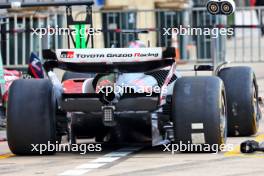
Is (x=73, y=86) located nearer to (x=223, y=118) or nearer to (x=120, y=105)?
(x=120, y=105)

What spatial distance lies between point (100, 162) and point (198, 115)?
1.11 metres

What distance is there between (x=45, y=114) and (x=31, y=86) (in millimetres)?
352

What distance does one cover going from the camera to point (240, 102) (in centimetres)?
1430

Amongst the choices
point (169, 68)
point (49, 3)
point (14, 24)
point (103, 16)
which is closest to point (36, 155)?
point (169, 68)

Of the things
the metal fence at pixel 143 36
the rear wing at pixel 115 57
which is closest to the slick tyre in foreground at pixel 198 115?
the rear wing at pixel 115 57

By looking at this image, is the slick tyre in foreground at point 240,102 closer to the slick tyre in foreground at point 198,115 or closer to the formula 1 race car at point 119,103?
the formula 1 race car at point 119,103

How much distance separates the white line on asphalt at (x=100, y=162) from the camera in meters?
11.4

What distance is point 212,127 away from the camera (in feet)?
41.2

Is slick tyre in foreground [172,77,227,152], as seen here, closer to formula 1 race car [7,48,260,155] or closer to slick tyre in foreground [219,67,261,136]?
formula 1 race car [7,48,260,155]

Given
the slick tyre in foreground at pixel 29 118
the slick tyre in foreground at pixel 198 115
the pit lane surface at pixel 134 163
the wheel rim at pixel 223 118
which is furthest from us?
the wheel rim at pixel 223 118

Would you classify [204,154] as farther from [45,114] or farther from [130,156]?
[45,114]

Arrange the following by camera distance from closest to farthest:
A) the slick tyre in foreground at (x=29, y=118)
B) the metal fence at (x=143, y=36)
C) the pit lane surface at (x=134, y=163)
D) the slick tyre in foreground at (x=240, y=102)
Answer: the pit lane surface at (x=134, y=163) < the slick tyre in foreground at (x=29, y=118) < the slick tyre in foreground at (x=240, y=102) < the metal fence at (x=143, y=36)

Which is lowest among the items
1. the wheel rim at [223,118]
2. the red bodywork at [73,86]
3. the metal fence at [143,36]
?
the wheel rim at [223,118]

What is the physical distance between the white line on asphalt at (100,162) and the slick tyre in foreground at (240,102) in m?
1.42
